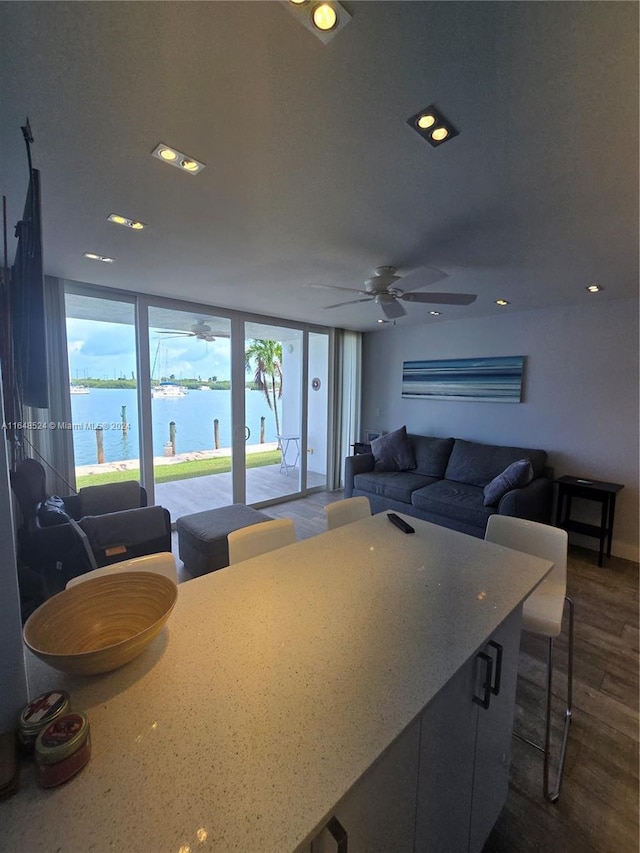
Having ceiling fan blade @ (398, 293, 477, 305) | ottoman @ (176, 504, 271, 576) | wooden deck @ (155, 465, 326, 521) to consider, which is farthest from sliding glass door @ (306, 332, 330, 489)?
ceiling fan blade @ (398, 293, 477, 305)

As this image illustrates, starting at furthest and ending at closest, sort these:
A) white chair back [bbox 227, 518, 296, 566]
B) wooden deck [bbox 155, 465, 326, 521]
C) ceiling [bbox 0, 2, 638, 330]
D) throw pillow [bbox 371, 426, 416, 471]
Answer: throw pillow [bbox 371, 426, 416, 471] → wooden deck [bbox 155, 465, 326, 521] → white chair back [bbox 227, 518, 296, 566] → ceiling [bbox 0, 2, 638, 330]

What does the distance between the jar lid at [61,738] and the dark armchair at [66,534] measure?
1820 mm

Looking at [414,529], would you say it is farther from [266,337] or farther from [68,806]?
[266,337]

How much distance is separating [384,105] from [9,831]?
193cm

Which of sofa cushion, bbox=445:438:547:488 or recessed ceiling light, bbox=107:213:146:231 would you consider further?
sofa cushion, bbox=445:438:547:488

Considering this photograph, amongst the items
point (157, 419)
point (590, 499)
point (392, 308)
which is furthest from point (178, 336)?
point (590, 499)

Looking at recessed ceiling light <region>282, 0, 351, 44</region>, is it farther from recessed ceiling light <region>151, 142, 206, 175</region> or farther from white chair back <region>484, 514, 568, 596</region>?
white chair back <region>484, 514, 568, 596</region>

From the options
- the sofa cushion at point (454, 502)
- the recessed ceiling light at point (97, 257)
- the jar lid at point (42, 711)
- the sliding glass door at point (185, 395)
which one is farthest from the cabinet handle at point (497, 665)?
the sliding glass door at point (185, 395)

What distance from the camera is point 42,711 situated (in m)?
0.71

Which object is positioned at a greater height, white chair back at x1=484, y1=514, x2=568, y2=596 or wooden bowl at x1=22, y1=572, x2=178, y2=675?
wooden bowl at x1=22, y1=572, x2=178, y2=675

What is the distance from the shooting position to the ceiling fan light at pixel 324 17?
87 centimetres

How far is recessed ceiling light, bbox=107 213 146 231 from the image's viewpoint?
1.93 m

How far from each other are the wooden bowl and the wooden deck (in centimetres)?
325

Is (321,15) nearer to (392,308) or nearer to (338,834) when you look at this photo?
(338,834)
